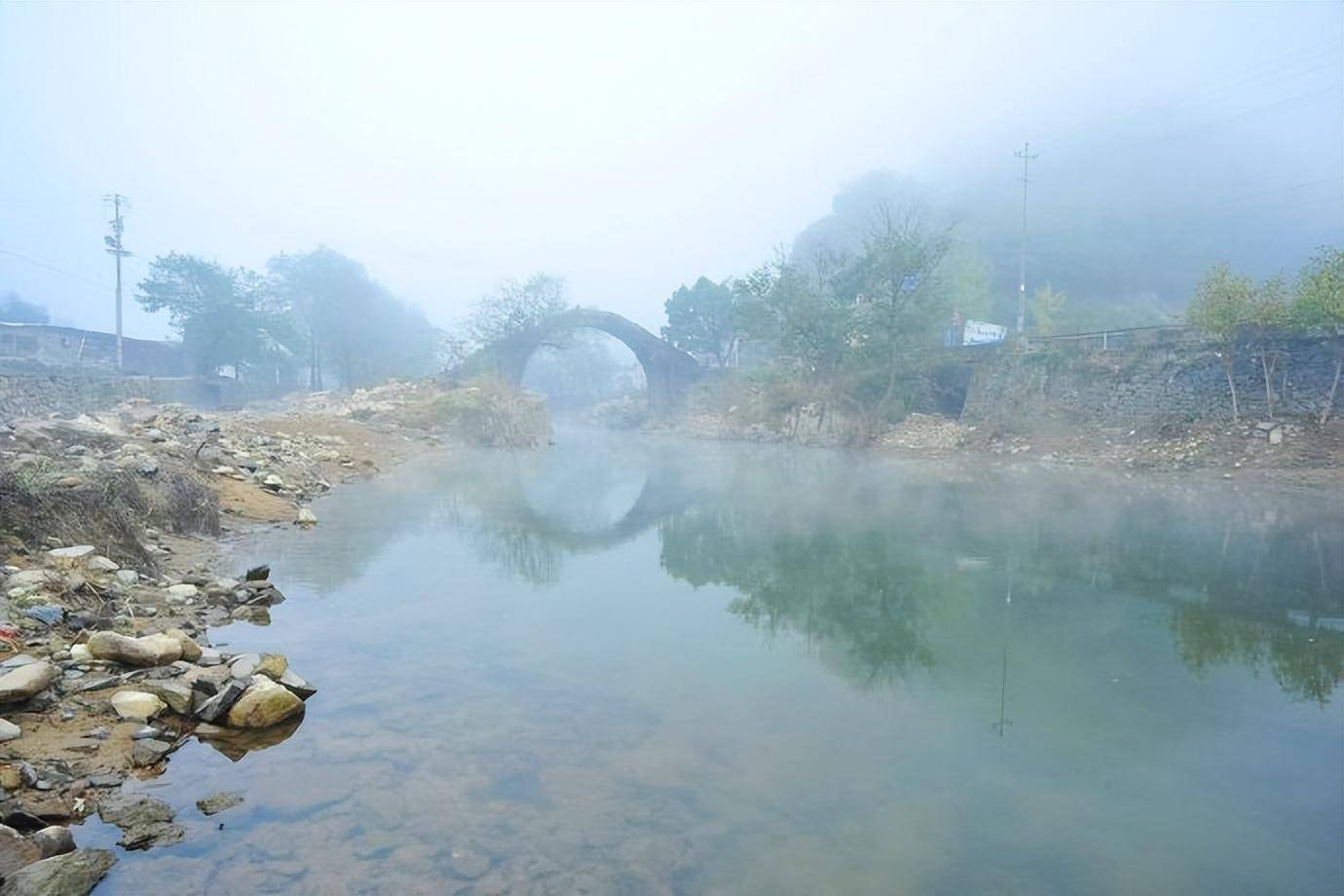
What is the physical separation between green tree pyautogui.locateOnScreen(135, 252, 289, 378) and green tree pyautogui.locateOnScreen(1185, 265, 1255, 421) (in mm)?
47565

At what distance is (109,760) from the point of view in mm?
3785

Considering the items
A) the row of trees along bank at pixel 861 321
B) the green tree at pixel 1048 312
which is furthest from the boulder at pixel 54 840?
the green tree at pixel 1048 312

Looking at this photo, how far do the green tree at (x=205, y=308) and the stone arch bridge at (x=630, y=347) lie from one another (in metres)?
15.7

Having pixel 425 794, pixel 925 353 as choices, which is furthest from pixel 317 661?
pixel 925 353

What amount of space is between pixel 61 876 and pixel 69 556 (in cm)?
420

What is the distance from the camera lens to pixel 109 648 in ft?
15.3

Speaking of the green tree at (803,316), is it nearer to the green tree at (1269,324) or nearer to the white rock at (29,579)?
the green tree at (1269,324)

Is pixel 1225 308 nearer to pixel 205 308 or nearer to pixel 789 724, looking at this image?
pixel 789 724

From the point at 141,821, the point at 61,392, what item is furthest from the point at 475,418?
the point at 141,821

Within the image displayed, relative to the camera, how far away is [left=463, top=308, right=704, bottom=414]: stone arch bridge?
142ft

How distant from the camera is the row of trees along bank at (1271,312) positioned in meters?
17.1

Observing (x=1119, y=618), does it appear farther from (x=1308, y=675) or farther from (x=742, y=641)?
(x=742, y=641)

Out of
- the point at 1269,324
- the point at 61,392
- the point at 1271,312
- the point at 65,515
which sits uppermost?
the point at 1271,312

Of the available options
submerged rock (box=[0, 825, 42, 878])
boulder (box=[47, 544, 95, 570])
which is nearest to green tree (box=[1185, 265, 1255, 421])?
boulder (box=[47, 544, 95, 570])
